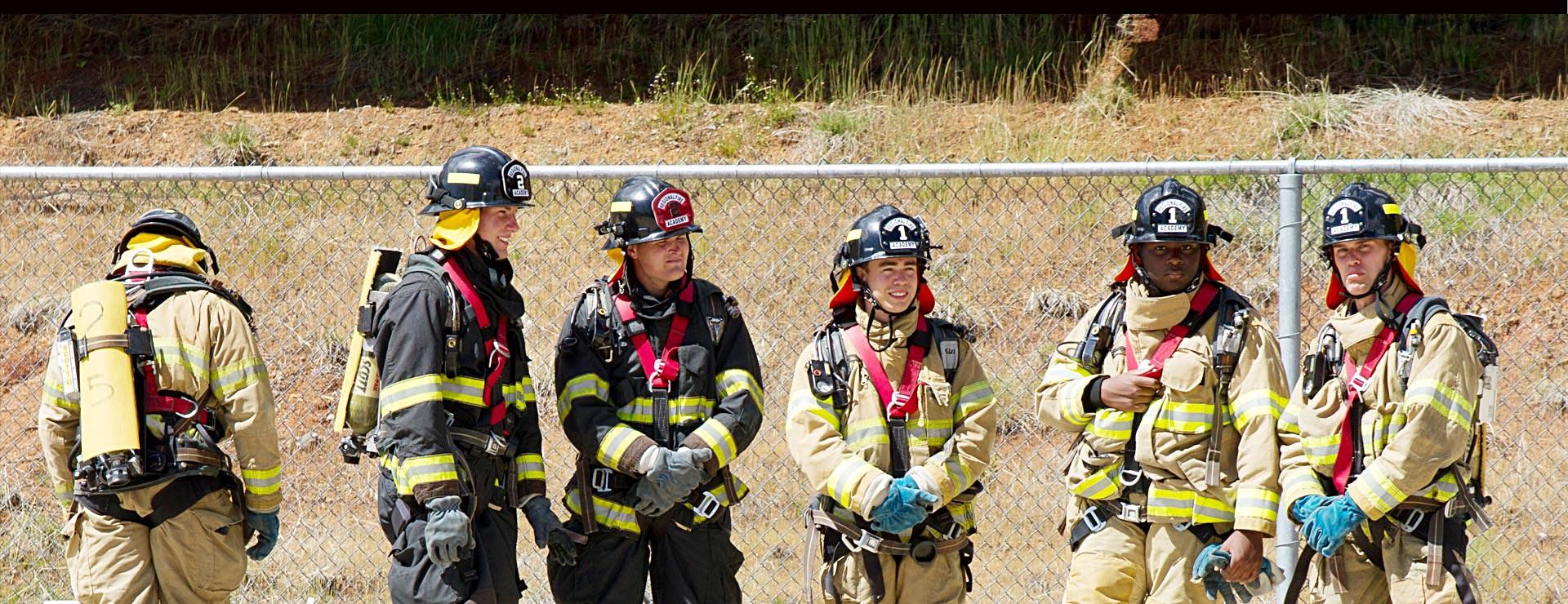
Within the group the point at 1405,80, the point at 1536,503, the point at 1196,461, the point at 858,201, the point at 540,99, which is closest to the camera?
the point at 1196,461

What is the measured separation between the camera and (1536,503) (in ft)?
25.3

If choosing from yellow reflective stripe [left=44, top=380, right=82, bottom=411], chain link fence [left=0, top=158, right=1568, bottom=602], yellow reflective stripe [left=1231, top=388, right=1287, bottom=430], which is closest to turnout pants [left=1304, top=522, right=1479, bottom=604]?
yellow reflective stripe [left=1231, top=388, right=1287, bottom=430]

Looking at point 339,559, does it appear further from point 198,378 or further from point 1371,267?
point 1371,267

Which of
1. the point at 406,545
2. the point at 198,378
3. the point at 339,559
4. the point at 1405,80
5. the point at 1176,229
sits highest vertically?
the point at 1405,80

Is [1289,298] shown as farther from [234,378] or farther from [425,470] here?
[234,378]

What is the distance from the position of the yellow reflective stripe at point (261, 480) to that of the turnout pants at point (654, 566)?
44.0 inches

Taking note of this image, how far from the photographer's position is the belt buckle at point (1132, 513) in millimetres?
5137

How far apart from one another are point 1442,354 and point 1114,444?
1.11 m

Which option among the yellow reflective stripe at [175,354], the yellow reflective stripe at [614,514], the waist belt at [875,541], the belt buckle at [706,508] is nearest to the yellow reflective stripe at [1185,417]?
the waist belt at [875,541]

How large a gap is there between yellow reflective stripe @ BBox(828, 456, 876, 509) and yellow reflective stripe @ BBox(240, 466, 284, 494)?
2.09 meters

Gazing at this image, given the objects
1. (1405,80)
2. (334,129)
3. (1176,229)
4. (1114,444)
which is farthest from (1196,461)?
(334,129)

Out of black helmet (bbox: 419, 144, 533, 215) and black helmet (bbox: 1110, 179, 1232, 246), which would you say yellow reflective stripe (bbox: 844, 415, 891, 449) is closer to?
black helmet (bbox: 1110, 179, 1232, 246)

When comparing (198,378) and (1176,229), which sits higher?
(1176,229)

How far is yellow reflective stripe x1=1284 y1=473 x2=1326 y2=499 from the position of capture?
5.04m
